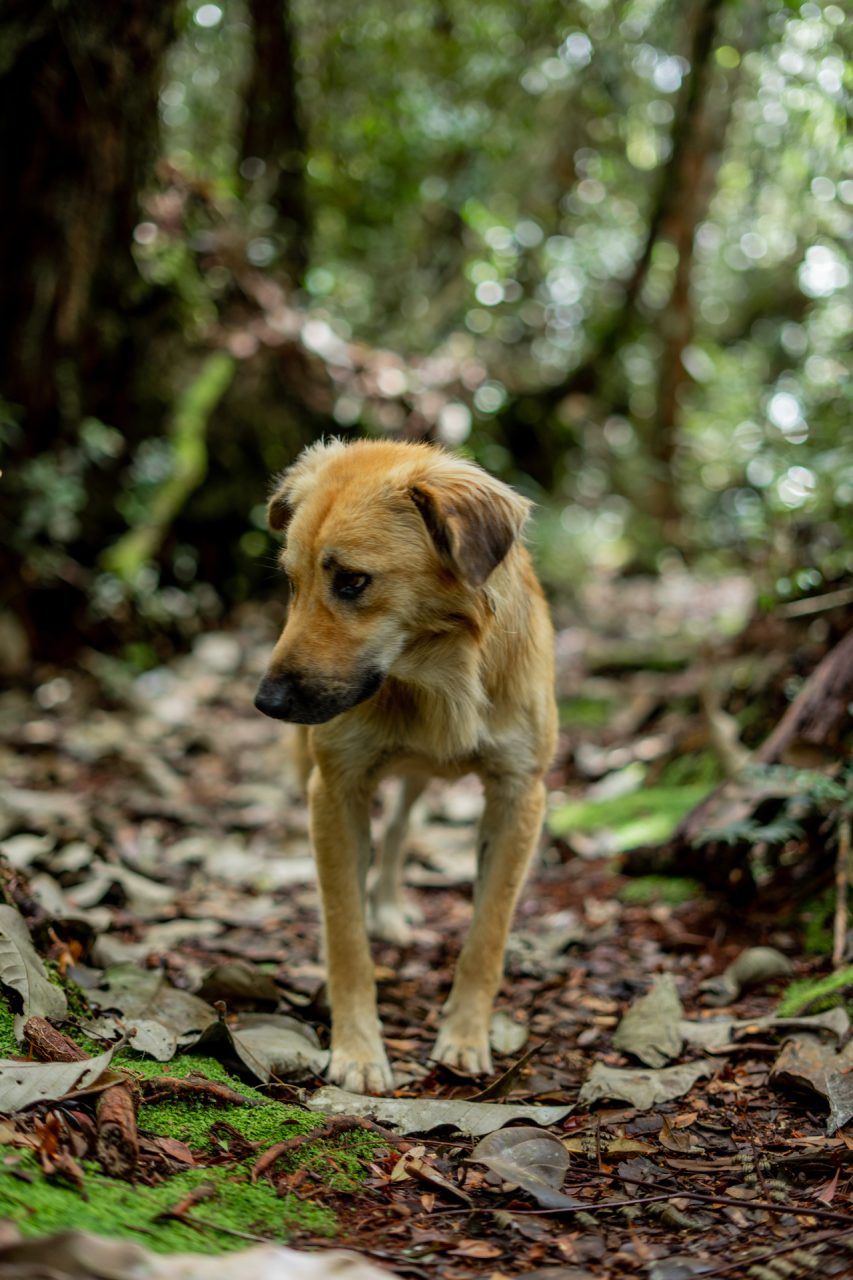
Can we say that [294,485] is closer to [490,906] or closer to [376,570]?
[376,570]

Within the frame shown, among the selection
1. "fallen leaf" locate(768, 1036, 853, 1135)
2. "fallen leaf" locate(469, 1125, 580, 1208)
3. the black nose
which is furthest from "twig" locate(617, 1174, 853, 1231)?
the black nose

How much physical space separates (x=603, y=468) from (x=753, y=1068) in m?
12.2

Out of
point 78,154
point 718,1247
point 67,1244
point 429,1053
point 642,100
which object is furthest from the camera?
point 642,100

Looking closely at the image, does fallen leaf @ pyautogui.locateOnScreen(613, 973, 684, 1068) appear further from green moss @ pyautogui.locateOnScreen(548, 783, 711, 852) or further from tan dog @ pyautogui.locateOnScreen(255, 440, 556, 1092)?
green moss @ pyautogui.locateOnScreen(548, 783, 711, 852)

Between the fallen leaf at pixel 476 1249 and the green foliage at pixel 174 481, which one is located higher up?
the green foliage at pixel 174 481

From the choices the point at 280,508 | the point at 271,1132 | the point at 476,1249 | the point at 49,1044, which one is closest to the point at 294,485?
the point at 280,508

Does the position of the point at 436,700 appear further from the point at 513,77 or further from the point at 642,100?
the point at 642,100

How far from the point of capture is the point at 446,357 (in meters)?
12.2

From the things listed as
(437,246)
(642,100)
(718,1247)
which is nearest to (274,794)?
(718,1247)

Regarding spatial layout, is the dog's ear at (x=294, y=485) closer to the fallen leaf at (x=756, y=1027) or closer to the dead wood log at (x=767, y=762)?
the dead wood log at (x=767, y=762)

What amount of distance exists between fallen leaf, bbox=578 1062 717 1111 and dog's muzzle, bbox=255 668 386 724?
4.59 feet

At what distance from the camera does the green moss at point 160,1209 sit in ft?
6.64

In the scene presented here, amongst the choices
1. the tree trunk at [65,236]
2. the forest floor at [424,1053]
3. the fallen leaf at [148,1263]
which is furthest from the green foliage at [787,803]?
the tree trunk at [65,236]

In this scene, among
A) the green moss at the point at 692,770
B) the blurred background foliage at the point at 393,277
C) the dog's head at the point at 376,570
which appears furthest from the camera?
the blurred background foliage at the point at 393,277
